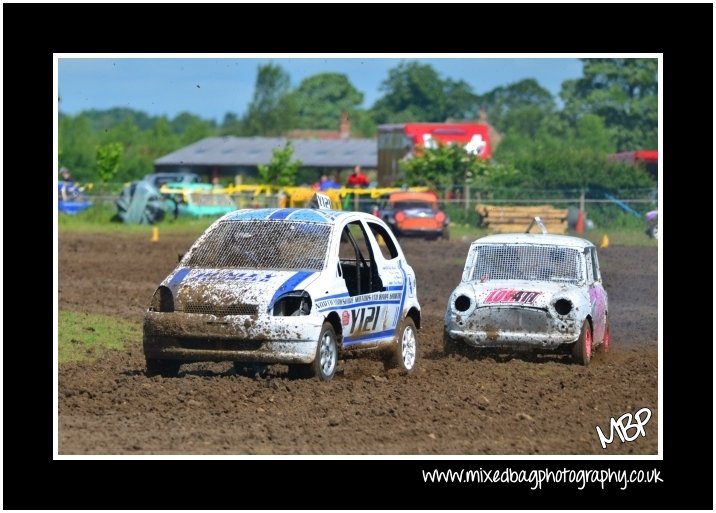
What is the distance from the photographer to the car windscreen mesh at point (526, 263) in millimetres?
15141

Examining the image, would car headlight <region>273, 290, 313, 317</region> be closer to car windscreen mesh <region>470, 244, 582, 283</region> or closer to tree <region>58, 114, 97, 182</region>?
car windscreen mesh <region>470, 244, 582, 283</region>

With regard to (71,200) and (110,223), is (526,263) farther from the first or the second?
(71,200)

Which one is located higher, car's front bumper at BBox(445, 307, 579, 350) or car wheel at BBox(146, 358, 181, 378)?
car's front bumper at BBox(445, 307, 579, 350)

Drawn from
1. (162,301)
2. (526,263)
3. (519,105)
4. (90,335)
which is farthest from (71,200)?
(519,105)

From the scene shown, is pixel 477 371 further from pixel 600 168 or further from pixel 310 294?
pixel 600 168

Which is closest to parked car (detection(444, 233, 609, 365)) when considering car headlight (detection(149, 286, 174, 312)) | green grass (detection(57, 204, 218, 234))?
car headlight (detection(149, 286, 174, 312))

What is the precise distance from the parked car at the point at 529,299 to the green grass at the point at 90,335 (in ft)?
13.7

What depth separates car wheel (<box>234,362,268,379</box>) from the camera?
13.2 meters

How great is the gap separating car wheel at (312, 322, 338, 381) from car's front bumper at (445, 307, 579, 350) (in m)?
2.27

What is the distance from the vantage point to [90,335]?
16.8m

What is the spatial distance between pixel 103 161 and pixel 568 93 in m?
30.0

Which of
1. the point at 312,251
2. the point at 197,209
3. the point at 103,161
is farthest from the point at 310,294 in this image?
the point at 103,161

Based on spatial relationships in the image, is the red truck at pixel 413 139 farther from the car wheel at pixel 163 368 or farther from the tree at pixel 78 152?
the car wheel at pixel 163 368

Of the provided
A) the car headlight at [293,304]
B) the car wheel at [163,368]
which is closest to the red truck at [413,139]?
the car wheel at [163,368]
